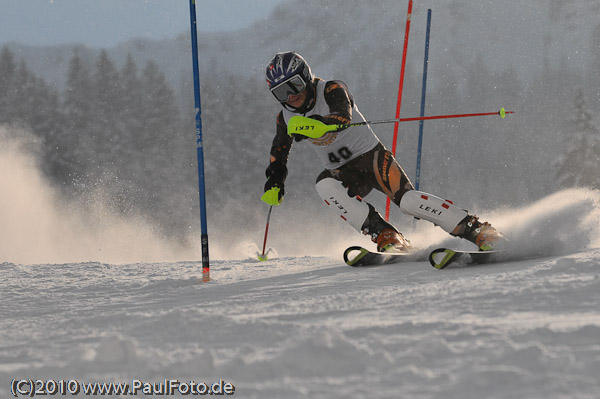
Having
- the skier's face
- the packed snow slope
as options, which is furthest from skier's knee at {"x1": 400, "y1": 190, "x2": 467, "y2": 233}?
the skier's face

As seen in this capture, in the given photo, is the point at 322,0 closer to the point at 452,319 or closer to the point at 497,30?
the point at 497,30

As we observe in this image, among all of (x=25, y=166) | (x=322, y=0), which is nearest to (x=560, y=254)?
(x=25, y=166)

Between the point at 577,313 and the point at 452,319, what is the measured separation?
0.39 m

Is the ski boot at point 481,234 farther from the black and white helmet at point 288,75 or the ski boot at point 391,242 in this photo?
the black and white helmet at point 288,75

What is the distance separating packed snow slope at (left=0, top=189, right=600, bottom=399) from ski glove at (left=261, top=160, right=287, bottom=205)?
151 centimetres

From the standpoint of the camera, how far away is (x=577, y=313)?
5.39ft

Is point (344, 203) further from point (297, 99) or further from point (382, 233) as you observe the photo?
point (297, 99)

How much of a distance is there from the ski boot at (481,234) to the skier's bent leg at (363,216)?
1.60ft

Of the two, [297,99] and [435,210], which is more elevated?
[297,99]

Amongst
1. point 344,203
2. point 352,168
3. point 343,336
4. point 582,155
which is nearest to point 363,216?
point 344,203

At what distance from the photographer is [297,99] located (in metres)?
4.08

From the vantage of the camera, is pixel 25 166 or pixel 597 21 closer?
pixel 25 166

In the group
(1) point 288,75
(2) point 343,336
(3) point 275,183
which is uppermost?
(1) point 288,75

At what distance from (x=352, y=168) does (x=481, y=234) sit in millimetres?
1129
